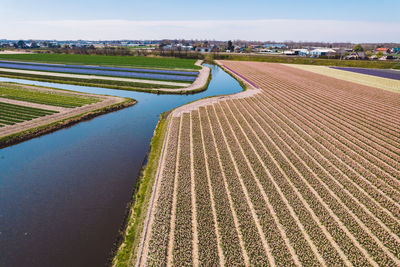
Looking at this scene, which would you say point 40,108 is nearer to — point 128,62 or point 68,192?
point 68,192

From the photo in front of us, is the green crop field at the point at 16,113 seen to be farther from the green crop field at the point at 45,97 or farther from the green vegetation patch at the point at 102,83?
the green vegetation patch at the point at 102,83

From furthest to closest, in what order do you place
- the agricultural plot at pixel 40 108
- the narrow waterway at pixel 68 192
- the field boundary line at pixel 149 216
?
the agricultural plot at pixel 40 108 < the narrow waterway at pixel 68 192 < the field boundary line at pixel 149 216

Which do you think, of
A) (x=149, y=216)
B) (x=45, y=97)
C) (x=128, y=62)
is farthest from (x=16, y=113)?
(x=128, y=62)

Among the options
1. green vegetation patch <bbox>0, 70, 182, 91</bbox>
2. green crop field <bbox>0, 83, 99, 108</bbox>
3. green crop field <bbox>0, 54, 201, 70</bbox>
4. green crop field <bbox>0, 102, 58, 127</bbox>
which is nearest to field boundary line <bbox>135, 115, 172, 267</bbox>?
green crop field <bbox>0, 102, 58, 127</bbox>

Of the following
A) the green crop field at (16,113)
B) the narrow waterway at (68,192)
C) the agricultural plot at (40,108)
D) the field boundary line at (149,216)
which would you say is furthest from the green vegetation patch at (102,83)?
the field boundary line at (149,216)

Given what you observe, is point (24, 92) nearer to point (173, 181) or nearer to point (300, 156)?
point (173, 181)

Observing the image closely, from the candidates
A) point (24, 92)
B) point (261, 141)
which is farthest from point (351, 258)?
point (24, 92)

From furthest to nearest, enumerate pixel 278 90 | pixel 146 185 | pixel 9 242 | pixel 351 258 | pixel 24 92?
pixel 278 90
pixel 24 92
pixel 146 185
pixel 9 242
pixel 351 258
